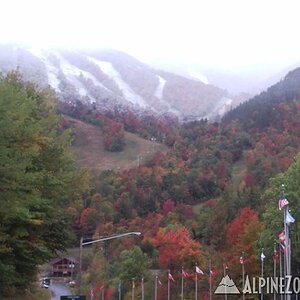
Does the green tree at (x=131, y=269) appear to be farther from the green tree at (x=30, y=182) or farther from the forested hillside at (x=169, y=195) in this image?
the green tree at (x=30, y=182)

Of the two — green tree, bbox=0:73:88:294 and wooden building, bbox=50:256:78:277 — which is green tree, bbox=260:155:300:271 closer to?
green tree, bbox=0:73:88:294

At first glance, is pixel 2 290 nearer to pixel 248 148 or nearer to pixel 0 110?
pixel 0 110

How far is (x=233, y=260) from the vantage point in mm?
66000

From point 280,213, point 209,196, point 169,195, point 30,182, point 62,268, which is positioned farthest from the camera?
point 209,196

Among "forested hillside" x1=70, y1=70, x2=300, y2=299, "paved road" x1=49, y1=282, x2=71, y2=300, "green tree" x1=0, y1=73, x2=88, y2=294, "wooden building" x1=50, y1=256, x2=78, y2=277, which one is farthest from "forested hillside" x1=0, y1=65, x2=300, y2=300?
"wooden building" x1=50, y1=256, x2=78, y2=277

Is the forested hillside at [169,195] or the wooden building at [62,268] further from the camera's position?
the wooden building at [62,268]

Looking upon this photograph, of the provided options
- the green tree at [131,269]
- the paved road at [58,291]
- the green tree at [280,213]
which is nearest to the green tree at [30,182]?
the green tree at [280,213]

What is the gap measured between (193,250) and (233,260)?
43.3 ft

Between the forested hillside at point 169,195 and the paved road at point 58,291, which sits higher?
the forested hillside at point 169,195

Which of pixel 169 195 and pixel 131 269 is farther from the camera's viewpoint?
pixel 169 195

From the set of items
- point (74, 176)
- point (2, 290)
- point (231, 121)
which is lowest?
point (2, 290)

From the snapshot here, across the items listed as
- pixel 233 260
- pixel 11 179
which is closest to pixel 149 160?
pixel 233 260

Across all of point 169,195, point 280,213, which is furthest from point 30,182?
point 169,195

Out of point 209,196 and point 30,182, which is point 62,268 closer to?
point 209,196
